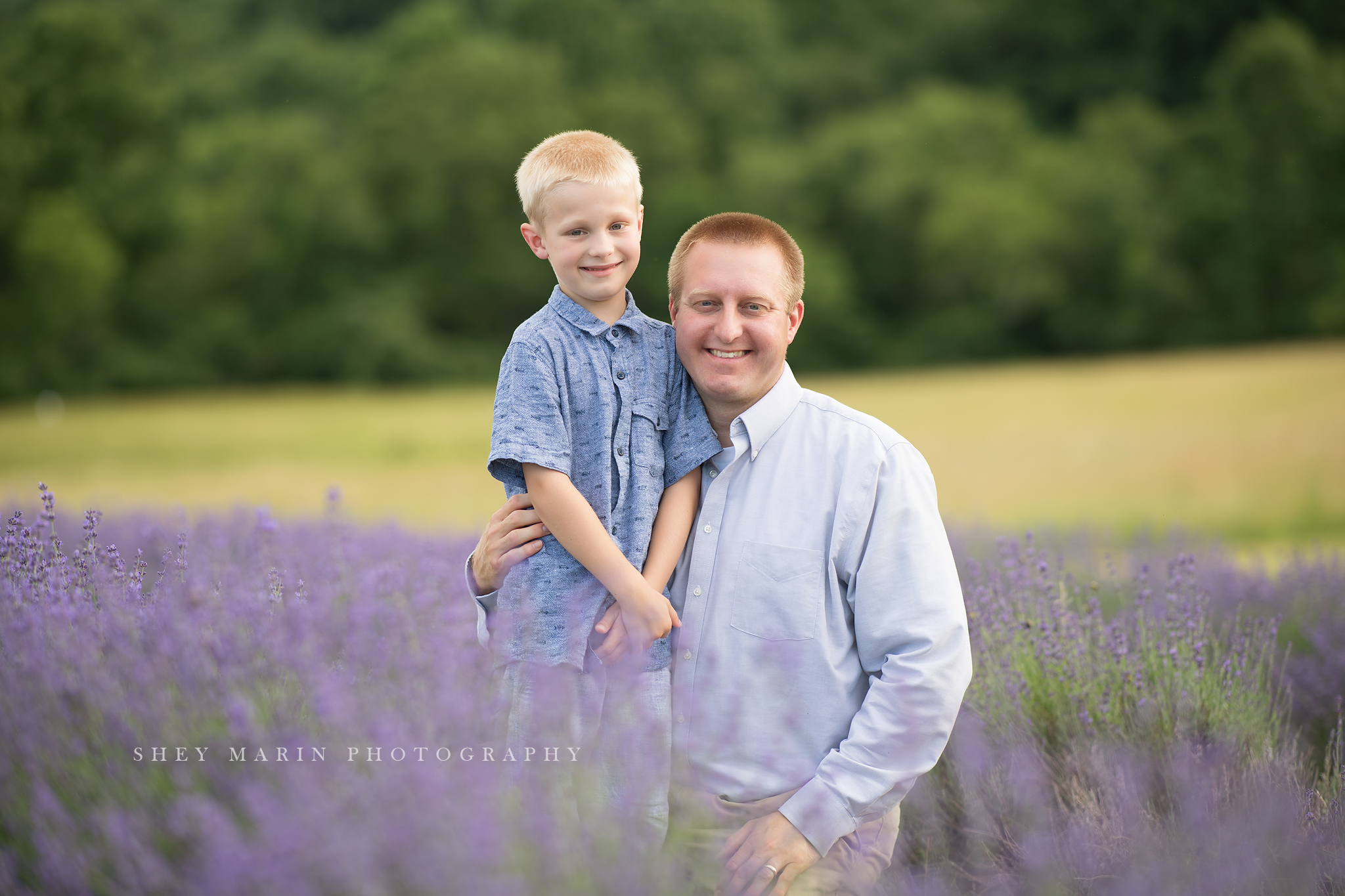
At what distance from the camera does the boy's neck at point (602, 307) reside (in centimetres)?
248

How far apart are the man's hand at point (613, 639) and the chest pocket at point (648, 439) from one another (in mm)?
308

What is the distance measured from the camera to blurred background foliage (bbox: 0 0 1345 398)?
30766 mm

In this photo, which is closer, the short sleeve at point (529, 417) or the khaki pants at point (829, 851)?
the khaki pants at point (829, 851)

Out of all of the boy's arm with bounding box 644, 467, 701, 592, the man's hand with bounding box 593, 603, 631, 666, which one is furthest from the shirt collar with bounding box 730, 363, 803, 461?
the man's hand with bounding box 593, 603, 631, 666

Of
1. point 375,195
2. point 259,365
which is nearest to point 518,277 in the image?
point 375,195

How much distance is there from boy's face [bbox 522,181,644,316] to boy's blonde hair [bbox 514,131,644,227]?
17mm

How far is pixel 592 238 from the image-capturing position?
95.3 inches

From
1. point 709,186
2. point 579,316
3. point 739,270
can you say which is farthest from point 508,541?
point 709,186

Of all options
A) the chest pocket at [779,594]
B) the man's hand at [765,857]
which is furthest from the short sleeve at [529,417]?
the man's hand at [765,857]

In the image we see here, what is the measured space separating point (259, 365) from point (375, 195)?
19.7 feet

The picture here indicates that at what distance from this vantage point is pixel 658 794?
2061 millimetres

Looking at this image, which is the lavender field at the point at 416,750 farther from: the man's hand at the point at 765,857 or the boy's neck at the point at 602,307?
the boy's neck at the point at 602,307

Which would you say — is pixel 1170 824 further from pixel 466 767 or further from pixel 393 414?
pixel 393 414

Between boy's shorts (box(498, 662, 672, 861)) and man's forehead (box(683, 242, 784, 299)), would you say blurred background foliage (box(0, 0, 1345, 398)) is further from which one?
boy's shorts (box(498, 662, 672, 861))
